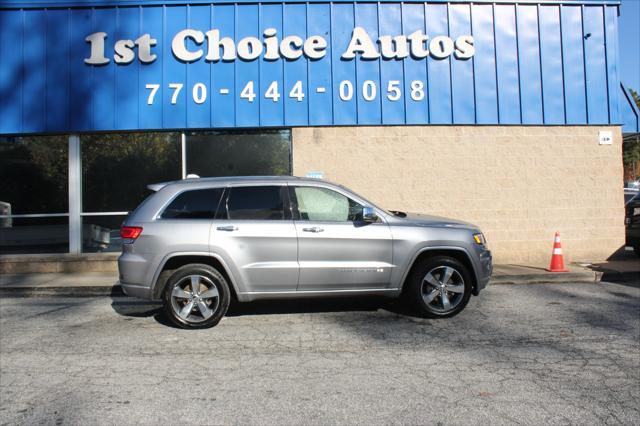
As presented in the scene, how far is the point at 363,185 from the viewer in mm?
10430

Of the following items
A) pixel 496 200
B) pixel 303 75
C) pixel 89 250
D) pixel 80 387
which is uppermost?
pixel 303 75

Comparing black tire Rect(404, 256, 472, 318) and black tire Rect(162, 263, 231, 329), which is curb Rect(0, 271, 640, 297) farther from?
black tire Rect(162, 263, 231, 329)

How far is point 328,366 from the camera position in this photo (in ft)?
14.7

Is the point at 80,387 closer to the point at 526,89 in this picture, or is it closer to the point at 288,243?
the point at 288,243

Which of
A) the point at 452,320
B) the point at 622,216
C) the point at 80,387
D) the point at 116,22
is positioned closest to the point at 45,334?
the point at 80,387

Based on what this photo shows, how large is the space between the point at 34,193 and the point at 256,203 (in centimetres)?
734

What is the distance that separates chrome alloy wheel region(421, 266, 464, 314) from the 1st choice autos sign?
212 inches

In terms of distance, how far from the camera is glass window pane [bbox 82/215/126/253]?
10648 millimetres

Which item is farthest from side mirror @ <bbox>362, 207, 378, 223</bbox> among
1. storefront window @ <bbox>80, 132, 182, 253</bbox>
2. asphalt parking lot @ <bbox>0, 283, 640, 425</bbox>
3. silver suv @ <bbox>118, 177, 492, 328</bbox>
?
storefront window @ <bbox>80, 132, 182, 253</bbox>

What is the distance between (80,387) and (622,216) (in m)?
11.1

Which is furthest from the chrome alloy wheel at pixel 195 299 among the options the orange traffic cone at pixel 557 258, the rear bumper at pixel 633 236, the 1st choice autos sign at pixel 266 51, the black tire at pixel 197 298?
the rear bumper at pixel 633 236

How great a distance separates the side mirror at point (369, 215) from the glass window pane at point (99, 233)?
6.83 meters

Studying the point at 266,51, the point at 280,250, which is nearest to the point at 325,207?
the point at 280,250

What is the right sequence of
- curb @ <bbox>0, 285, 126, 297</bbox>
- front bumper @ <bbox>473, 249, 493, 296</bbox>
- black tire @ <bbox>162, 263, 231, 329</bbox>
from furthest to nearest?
1. curb @ <bbox>0, 285, 126, 297</bbox>
2. front bumper @ <bbox>473, 249, 493, 296</bbox>
3. black tire @ <bbox>162, 263, 231, 329</bbox>
